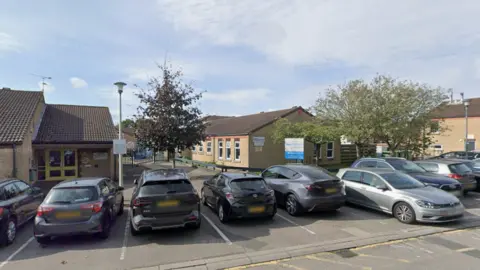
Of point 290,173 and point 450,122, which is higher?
point 450,122

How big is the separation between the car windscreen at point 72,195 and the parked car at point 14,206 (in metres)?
0.94

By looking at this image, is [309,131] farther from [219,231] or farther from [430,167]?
[219,231]

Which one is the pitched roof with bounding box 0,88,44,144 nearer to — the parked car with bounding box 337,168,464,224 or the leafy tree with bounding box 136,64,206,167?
the leafy tree with bounding box 136,64,206,167

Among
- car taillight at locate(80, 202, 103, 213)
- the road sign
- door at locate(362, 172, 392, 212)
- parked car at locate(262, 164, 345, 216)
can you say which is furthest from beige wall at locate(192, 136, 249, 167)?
car taillight at locate(80, 202, 103, 213)

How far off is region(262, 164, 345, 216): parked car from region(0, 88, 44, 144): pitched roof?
11980 mm

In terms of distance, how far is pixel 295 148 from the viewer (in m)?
15.4

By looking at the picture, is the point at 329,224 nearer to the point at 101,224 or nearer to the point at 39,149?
the point at 101,224

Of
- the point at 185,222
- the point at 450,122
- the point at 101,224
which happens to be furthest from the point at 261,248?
the point at 450,122

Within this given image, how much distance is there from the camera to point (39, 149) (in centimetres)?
1680

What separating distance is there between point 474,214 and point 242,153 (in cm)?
1523

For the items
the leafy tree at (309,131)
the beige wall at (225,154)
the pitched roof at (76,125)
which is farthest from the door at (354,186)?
the pitched roof at (76,125)

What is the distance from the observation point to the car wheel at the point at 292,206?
8.68 m

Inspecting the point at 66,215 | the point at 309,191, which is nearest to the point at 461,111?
the point at 309,191

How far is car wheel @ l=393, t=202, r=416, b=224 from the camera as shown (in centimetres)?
791
